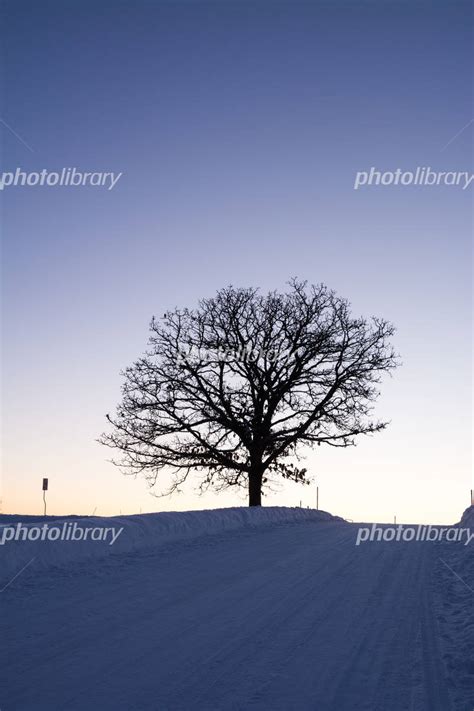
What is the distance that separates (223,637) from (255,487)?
22259mm

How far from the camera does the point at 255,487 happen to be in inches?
1139

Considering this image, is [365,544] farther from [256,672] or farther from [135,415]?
[135,415]

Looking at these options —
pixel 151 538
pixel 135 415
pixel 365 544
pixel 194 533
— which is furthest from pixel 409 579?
pixel 135 415

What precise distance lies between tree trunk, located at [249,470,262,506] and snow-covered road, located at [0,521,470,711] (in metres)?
17.0

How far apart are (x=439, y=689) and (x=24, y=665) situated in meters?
3.56

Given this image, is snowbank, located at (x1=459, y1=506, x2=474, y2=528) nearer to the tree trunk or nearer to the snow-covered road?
the tree trunk

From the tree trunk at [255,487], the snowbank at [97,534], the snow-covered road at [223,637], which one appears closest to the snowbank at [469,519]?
the snowbank at [97,534]

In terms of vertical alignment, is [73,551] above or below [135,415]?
below

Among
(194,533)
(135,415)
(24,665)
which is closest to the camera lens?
(24,665)

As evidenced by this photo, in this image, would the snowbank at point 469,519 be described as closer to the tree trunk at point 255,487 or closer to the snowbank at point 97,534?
the snowbank at point 97,534

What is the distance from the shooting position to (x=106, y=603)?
842cm

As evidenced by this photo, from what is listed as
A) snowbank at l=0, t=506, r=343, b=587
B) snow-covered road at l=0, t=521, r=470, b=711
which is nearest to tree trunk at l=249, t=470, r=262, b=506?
snowbank at l=0, t=506, r=343, b=587

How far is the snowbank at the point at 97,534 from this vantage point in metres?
10.5

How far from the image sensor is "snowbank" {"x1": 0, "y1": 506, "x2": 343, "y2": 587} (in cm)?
1053
